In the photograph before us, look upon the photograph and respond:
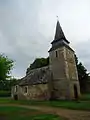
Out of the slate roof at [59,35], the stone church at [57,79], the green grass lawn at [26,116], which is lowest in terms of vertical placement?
the green grass lawn at [26,116]

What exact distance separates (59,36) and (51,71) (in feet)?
26.8

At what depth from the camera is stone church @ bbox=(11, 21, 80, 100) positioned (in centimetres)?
3030

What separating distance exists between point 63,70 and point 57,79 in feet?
7.51

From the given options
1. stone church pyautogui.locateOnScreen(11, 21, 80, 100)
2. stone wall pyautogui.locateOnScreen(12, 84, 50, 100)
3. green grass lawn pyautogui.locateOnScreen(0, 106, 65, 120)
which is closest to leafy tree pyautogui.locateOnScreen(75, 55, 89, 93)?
stone church pyautogui.locateOnScreen(11, 21, 80, 100)

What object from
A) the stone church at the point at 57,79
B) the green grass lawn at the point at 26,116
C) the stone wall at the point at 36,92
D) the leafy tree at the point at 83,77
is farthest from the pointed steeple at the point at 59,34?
the green grass lawn at the point at 26,116

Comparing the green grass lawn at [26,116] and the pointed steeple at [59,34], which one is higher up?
the pointed steeple at [59,34]

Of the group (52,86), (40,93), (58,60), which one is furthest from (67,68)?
(40,93)

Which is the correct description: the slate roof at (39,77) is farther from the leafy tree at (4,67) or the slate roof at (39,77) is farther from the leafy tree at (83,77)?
the leafy tree at (83,77)

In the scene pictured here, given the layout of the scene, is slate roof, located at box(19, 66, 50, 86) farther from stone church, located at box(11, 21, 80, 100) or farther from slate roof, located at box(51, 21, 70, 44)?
slate roof, located at box(51, 21, 70, 44)

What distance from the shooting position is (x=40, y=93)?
3127cm

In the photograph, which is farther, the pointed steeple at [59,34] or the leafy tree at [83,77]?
the leafy tree at [83,77]

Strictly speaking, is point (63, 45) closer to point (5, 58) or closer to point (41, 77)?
point (41, 77)

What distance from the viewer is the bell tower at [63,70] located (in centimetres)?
3002

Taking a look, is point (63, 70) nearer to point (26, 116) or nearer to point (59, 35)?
point (59, 35)
